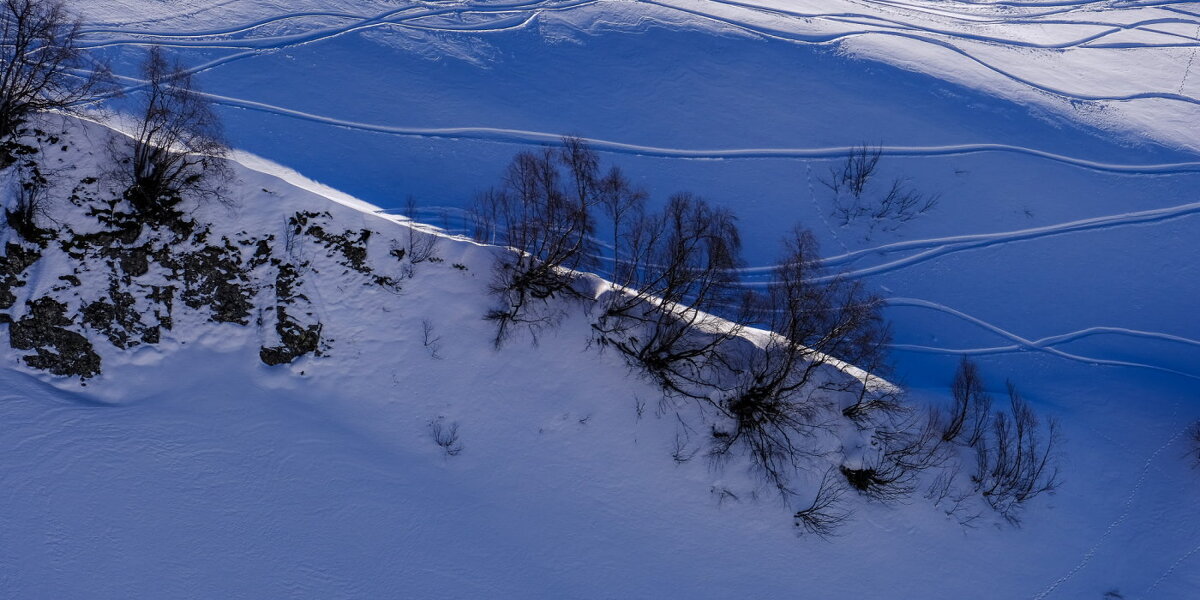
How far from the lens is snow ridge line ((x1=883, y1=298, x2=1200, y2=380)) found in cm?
2759

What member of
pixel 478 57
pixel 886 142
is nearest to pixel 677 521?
pixel 886 142

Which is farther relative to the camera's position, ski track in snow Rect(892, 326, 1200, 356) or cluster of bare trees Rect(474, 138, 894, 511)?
ski track in snow Rect(892, 326, 1200, 356)

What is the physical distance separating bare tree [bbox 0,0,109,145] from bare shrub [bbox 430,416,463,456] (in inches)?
635

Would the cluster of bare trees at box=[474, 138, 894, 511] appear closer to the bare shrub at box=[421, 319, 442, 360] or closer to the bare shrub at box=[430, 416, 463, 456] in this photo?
the bare shrub at box=[421, 319, 442, 360]

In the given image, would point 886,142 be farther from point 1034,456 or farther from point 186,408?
point 186,408

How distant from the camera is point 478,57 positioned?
1235 inches

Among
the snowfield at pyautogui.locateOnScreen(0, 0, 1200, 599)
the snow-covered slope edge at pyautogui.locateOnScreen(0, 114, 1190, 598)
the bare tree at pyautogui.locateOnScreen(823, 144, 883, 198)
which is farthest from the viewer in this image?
the bare tree at pyautogui.locateOnScreen(823, 144, 883, 198)

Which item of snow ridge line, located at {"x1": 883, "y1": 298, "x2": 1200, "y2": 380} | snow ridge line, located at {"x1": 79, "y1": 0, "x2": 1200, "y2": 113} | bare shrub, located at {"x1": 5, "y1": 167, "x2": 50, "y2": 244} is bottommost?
snow ridge line, located at {"x1": 883, "y1": 298, "x2": 1200, "y2": 380}

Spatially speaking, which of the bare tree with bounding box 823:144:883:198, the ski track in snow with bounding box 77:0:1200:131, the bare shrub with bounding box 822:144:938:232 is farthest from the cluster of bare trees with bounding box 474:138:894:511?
the ski track in snow with bounding box 77:0:1200:131

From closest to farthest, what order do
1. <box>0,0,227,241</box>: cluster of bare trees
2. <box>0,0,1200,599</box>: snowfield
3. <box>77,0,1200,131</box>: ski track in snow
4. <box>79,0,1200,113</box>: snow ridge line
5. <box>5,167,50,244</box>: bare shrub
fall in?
<box>0,0,1200,599</box>: snowfield, <box>5,167,50,244</box>: bare shrub, <box>0,0,227,241</box>: cluster of bare trees, <box>77,0,1200,131</box>: ski track in snow, <box>79,0,1200,113</box>: snow ridge line

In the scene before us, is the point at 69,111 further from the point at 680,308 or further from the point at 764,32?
the point at 764,32

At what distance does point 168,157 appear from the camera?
24672 mm

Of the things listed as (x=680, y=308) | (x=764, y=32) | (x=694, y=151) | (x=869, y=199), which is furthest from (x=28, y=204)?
(x=869, y=199)

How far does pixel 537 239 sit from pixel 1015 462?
56.2 ft
